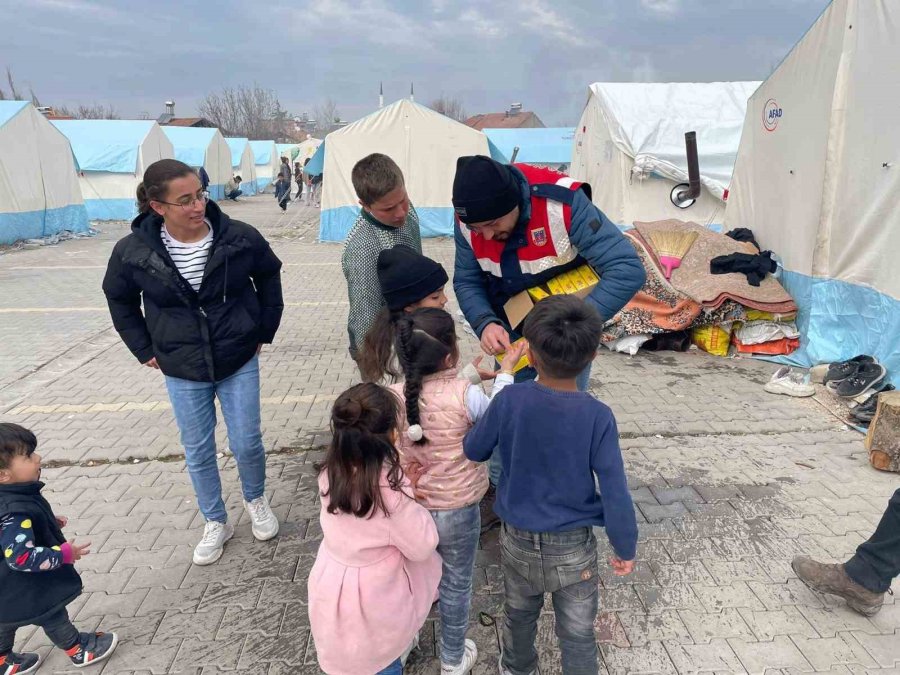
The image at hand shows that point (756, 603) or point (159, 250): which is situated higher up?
point (159, 250)

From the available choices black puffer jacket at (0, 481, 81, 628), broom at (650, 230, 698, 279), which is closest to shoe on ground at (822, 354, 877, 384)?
broom at (650, 230, 698, 279)

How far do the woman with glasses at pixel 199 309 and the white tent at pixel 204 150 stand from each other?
77.1 ft

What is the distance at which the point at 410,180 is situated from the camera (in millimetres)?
13906

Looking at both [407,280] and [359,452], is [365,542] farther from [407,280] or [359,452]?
[407,280]

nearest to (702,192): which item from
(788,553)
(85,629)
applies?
(788,553)

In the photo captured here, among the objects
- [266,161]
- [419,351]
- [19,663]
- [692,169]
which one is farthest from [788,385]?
[266,161]

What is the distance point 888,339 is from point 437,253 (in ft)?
29.9

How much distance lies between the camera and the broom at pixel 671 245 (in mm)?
6391

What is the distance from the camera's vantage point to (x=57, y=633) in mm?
2213

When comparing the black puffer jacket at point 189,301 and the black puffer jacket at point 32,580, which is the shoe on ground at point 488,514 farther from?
the black puffer jacket at point 32,580

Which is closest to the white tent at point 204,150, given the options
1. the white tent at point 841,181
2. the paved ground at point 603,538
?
the paved ground at point 603,538

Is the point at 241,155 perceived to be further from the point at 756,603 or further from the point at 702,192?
the point at 756,603

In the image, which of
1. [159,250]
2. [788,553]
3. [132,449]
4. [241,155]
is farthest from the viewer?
[241,155]

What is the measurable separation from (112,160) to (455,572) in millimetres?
21814
